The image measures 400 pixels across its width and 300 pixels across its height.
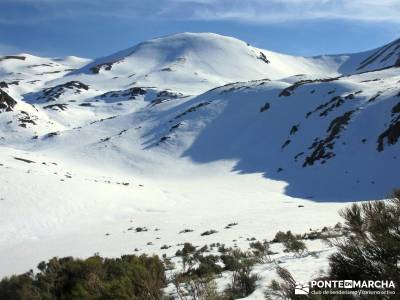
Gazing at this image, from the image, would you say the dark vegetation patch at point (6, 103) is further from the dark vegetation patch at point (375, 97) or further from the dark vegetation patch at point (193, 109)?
the dark vegetation patch at point (375, 97)

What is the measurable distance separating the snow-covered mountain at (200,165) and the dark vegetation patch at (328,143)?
6.8 inches

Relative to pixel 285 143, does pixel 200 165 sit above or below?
below

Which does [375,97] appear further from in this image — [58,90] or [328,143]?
[58,90]

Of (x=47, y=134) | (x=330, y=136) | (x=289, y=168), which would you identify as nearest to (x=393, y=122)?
(x=330, y=136)

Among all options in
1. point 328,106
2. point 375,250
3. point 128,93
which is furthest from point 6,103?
point 375,250

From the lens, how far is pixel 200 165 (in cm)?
5597

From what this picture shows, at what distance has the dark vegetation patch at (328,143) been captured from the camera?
4709cm

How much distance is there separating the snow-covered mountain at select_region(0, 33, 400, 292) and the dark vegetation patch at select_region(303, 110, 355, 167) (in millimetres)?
172

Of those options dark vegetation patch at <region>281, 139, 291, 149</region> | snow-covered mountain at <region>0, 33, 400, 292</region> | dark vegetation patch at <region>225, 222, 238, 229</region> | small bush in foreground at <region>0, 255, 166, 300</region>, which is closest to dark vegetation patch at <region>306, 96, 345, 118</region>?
snow-covered mountain at <region>0, 33, 400, 292</region>

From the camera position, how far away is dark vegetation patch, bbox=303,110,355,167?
4709 cm

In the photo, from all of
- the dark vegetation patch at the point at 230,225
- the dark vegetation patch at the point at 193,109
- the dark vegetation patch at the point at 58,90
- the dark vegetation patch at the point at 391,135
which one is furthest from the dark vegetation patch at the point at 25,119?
the dark vegetation patch at the point at 230,225

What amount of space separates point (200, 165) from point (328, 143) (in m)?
16.3

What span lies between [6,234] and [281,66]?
18289 centimetres

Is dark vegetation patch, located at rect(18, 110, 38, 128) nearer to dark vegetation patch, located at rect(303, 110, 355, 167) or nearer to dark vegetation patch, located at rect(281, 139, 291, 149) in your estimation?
dark vegetation patch, located at rect(281, 139, 291, 149)
